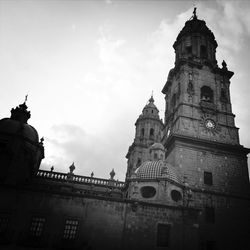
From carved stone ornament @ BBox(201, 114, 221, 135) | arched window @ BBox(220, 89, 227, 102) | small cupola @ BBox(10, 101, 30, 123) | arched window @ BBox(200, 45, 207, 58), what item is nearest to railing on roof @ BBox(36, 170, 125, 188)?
small cupola @ BBox(10, 101, 30, 123)

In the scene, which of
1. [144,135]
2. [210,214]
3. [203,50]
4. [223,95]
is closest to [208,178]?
[210,214]

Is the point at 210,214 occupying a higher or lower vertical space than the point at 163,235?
higher

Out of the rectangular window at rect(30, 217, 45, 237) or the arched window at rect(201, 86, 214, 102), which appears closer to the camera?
the rectangular window at rect(30, 217, 45, 237)

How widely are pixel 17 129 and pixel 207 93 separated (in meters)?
26.3

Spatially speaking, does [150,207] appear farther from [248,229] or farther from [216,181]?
[248,229]

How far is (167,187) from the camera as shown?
1019 inches

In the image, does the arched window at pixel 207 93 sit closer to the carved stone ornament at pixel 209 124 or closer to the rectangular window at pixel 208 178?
the carved stone ornament at pixel 209 124

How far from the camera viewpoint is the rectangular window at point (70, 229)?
21.3m

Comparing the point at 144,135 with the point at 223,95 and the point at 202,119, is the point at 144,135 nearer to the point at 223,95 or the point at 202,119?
the point at 202,119

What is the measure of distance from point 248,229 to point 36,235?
21.9 meters

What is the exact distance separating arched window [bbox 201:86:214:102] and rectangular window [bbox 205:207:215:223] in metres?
15.2

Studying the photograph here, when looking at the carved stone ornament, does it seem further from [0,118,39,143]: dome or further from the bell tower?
[0,118,39,143]: dome

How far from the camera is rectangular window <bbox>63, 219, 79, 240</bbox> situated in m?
21.3

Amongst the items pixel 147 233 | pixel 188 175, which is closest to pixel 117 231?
pixel 147 233
